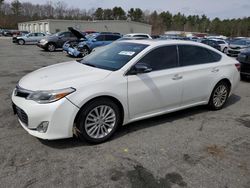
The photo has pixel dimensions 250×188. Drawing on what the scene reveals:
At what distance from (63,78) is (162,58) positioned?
180 cm

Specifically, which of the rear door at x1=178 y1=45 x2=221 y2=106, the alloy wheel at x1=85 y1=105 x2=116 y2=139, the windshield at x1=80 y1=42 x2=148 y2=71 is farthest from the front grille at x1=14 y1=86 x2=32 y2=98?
the rear door at x1=178 y1=45 x2=221 y2=106

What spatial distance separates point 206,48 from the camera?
530 centimetres

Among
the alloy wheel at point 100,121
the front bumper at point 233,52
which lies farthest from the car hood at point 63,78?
the front bumper at point 233,52

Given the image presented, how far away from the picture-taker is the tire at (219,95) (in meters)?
5.43

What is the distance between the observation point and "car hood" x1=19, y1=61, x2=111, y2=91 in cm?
362

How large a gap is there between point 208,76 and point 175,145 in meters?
1.90

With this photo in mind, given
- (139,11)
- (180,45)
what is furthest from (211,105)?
(139,11)

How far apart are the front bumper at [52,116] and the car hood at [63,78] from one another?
10.2 inches

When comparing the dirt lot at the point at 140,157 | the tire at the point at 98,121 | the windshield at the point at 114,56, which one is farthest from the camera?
the windshield at the point at 114,56

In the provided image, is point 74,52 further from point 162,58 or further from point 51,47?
point 162,58

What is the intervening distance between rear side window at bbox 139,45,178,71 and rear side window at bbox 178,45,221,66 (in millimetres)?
A: 179

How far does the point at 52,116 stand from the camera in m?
3.42

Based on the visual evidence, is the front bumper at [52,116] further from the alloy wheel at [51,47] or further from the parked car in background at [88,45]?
the alloy wheel at [51,47]

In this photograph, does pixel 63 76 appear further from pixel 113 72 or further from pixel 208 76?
pixel 208 76
